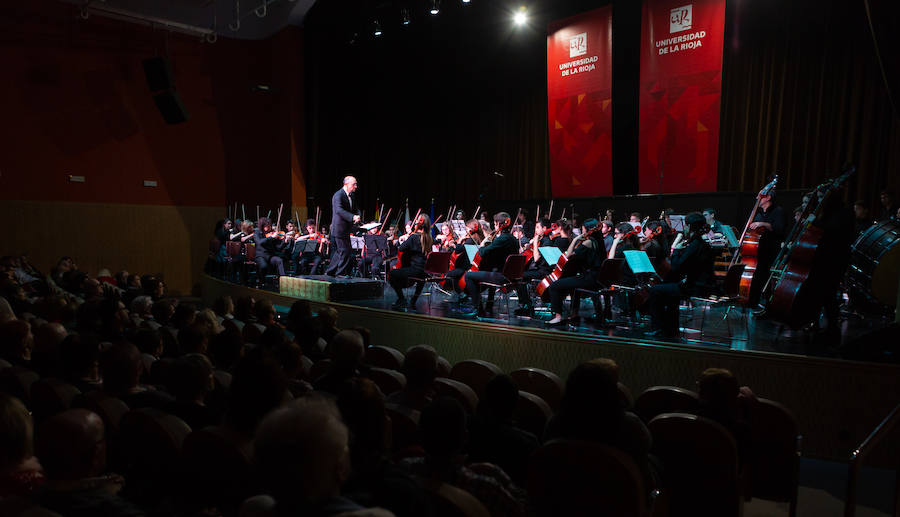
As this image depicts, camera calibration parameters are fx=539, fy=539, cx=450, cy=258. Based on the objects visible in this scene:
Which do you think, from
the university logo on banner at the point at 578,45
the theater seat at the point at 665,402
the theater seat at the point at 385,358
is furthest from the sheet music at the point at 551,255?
the university logo on banner at the point at 578,45

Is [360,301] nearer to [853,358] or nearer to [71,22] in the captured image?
[853,358]

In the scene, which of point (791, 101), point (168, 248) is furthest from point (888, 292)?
point (168, 248)

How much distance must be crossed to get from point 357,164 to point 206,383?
13113mm

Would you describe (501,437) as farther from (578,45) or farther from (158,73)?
(158,73)

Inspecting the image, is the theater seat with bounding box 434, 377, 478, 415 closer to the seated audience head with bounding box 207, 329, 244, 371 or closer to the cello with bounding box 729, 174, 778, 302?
the seated audience head with bounding box 207, 329, 244, 371

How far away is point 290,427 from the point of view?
1094 mm

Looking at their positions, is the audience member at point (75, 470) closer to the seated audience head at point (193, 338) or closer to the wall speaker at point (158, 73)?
the seated audience head at point (193, 338)

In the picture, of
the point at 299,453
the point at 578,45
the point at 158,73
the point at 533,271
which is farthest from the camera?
the point at 158,73

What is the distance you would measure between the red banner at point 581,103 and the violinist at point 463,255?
11.0 ft

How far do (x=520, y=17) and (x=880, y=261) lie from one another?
8404mm

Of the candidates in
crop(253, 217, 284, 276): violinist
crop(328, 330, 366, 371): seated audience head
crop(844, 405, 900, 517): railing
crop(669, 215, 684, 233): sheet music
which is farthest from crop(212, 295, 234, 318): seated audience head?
crop(669, 215, 684, 233): sheet music

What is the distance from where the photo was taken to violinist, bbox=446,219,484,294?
22.6 feet

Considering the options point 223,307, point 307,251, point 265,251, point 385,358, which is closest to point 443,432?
point 385,358

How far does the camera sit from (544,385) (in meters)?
2.91
